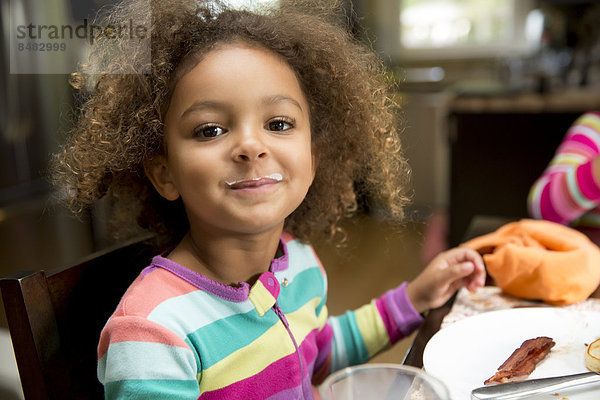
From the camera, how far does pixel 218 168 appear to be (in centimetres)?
51

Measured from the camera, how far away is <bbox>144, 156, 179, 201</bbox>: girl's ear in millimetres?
573

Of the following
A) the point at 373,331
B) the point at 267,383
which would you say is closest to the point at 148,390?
the point at 267,383

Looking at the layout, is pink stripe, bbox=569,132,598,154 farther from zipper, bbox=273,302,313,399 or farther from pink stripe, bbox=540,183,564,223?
zipper, bbox=273,302,313,399

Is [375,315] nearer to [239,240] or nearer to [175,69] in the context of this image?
[239,240]

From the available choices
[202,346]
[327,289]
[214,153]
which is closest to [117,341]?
[202,346]

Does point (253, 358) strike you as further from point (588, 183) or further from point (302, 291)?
point (588, 183)

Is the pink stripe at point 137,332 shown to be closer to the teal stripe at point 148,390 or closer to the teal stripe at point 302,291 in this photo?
the teal stripe at point 148,390

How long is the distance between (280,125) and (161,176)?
0.43 feet

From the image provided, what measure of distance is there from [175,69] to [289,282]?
10.8 inches

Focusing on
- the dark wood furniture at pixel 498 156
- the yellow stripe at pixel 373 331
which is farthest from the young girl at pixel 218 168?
the dark wood furniture at pixel 498 156

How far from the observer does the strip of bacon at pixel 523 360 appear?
500 millimetres

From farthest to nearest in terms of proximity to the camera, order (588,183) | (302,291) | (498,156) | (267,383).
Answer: (498,156) < (588,183) < (302,291) < (267,383)
